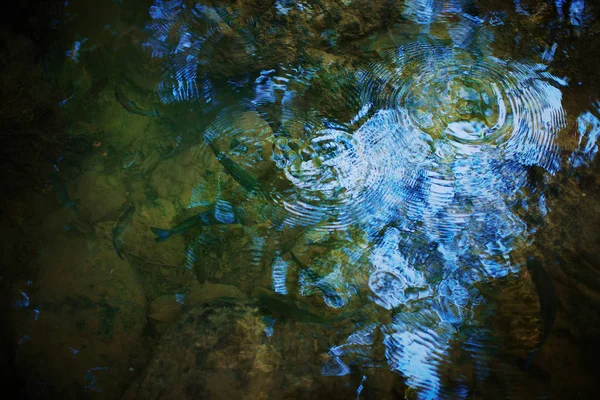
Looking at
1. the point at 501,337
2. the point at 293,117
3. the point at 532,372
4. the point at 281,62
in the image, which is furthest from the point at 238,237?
the point at 532,372

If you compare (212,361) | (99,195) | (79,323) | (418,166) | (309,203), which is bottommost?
(79,323)

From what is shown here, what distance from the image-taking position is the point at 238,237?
7.95ft

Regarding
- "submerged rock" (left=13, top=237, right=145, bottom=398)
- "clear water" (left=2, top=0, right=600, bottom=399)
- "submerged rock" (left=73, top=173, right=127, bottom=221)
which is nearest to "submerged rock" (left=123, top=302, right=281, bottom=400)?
"clear water" (left=2, top=0, right=600, bottom=399)

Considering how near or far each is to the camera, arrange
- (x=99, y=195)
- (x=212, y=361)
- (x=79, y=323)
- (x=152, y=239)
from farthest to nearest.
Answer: (x=99, y=195) → (x=152, y=239) → (x=79, y=323) → (x=212, y=361)

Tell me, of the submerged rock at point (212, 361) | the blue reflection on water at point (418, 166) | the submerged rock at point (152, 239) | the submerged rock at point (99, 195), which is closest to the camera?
the submerged rock at point (212, 361)

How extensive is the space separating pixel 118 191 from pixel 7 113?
3.31 ft

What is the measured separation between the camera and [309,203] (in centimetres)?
238

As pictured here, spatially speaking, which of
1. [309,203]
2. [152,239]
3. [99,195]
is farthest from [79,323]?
[309,203]

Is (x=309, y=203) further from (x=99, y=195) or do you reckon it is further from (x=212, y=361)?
(x=99, y=195)

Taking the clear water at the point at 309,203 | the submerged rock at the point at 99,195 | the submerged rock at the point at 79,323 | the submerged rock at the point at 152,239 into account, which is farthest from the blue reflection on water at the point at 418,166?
the submerged rock at the point at 79,323

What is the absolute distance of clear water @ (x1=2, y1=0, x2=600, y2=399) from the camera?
2.02 metres

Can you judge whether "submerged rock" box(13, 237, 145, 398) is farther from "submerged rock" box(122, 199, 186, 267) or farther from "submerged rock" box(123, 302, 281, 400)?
"submerged rock" box(123, 302, 281, 400)

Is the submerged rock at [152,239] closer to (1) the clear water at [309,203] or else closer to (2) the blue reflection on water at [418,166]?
(1) the clear water at [309,203]

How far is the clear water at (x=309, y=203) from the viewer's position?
202 centimetres
